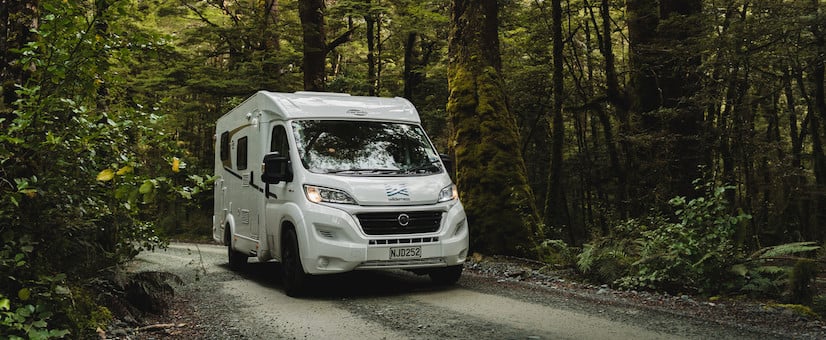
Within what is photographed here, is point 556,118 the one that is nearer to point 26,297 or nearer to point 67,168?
point 67,168

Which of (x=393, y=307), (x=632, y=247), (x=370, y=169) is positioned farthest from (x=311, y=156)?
(x=632, y=247)

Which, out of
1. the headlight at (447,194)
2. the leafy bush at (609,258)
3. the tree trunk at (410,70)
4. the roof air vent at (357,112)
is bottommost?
A: the leafy bush at (609,258)

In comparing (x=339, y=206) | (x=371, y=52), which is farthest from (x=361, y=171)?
(x=371, y=52)

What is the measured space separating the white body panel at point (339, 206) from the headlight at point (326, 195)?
5 cm

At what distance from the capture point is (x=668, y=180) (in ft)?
42.8

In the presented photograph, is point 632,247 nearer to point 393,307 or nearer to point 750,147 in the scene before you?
point 393,307

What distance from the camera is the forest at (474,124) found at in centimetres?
468

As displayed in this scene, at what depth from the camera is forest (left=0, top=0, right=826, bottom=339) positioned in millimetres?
4680

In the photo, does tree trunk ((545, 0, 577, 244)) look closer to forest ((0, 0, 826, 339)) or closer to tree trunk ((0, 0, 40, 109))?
forest ((0, 0, 826, 339))

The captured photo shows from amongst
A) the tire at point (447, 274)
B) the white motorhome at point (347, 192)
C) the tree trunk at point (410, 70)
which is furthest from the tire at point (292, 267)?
the tree trunk at point (410, 70)

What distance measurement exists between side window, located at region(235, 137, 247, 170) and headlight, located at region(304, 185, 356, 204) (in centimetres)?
294

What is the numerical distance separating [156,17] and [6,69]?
1732cm

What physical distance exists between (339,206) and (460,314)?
2.01 m

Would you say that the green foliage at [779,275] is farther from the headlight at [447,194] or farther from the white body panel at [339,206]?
the headlight at [447,194]
